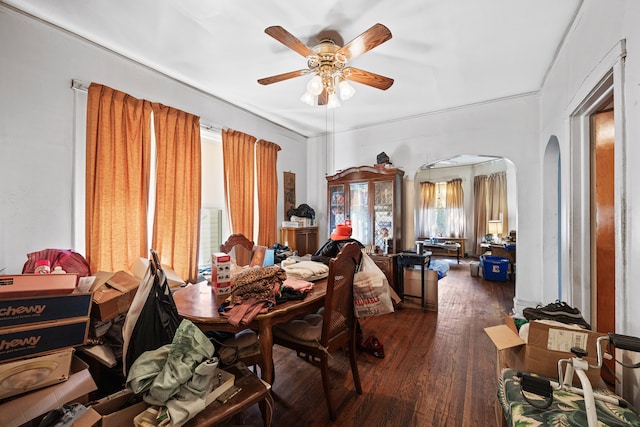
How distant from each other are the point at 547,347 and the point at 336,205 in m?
3.33

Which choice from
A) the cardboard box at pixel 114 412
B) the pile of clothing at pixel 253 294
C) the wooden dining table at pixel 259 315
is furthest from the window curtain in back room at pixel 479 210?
the cardboard box at pixel 114 412

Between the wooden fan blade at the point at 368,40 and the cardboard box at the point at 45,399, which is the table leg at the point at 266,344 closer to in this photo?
the cardboard box at the point at 45,399

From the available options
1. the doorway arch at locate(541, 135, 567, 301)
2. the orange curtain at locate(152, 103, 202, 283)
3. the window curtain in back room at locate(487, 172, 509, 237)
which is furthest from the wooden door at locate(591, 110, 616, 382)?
the window curtain in back room at locate(487, 172, 509, 237)

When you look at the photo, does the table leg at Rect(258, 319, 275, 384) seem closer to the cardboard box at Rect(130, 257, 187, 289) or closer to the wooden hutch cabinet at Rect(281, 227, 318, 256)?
the cardboard box at Rect(130, 257, 187, 289)

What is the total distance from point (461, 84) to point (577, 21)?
1.10m

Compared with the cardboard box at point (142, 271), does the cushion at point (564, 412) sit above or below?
below

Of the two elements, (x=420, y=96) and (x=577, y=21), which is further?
(x=420, y=96)

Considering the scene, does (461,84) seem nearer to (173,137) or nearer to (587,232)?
(587,232)

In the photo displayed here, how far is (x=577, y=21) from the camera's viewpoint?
1975mm

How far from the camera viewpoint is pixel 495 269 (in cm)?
505

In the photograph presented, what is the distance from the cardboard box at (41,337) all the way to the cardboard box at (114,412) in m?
0.50

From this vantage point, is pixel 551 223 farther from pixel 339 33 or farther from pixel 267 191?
pixel 267 191

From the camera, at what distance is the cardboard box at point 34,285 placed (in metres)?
1.21

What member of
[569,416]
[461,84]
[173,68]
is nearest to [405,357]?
[569,416]
